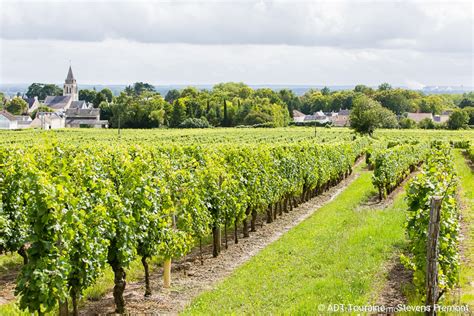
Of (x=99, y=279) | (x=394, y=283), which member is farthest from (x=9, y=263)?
Answer: (x=394, y=283)

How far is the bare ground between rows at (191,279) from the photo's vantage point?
12398 mm

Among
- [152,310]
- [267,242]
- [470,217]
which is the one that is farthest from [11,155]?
[470,217]

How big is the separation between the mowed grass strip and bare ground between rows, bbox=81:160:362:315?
470 millimetres

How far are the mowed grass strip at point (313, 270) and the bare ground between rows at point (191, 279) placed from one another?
470mm

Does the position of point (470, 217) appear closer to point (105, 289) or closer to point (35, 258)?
point (105, 289)

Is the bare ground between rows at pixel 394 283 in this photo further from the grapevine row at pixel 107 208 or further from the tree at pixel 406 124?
the tree at pixel 406 124

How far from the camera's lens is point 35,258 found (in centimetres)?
961

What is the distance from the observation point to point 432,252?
30.8 ft

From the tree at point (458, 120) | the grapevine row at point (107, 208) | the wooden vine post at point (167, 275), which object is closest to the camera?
the grapevine row at point (107, 208)

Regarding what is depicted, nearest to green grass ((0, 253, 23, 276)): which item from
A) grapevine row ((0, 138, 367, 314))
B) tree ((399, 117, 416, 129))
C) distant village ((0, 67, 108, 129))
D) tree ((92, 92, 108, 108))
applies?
grapevine row ((0, 138, 367, 314))

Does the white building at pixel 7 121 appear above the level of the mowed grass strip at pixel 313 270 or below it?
above

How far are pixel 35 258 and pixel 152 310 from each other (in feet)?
11.3

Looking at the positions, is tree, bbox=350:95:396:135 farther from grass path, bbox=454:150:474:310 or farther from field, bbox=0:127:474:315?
field, bbox=0:127:474:315

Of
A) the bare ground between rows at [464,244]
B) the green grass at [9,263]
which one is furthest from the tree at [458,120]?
the green grass at [9,263]
